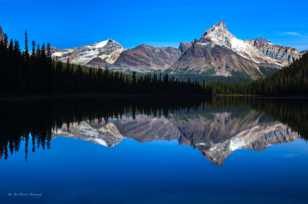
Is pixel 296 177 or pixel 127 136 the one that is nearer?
pixel 296 177

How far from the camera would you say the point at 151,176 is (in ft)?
70.8

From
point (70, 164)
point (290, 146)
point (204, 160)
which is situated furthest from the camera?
point (290, 146)

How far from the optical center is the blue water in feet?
56.1

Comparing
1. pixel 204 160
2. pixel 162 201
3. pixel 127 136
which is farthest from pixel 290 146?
pixel 162 201

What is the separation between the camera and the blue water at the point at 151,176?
56.1ft

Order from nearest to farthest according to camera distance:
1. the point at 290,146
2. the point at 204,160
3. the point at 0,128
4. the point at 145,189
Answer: the point at 145,189 → the point at 204,160 → the point at 290,146 → the point at 0,128

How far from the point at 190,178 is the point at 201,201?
4.63m

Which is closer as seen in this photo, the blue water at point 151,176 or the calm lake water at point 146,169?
the blue water at point 151,176

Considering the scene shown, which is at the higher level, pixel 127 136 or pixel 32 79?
pixel 32 79

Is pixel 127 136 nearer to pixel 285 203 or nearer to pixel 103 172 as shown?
pixel 103 172

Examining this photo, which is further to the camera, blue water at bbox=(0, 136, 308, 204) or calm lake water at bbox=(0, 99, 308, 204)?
calm lake water at bbox=(0, 99, 308, 204)

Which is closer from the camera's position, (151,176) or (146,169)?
(151,176)

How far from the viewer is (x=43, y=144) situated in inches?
1296

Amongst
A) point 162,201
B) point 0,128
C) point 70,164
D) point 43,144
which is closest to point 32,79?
point 0,128
